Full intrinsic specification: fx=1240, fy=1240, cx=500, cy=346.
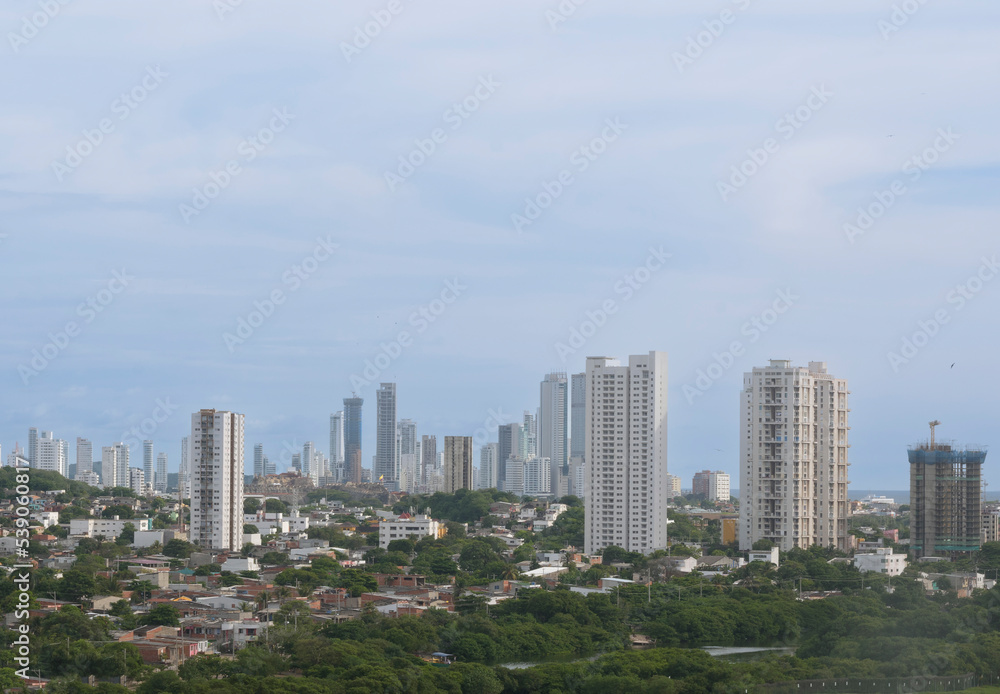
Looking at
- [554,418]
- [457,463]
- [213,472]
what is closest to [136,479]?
[457,463]

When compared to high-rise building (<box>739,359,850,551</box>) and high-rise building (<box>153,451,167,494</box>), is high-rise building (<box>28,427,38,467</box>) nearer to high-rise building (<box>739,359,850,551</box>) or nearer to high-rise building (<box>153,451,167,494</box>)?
high-rise building (<box>153,451,167,494</box>)

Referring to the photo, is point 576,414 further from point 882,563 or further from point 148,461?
point 882,563

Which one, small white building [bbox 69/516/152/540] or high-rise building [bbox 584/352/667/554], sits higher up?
high-rise building [bbox 584/352/667/554]

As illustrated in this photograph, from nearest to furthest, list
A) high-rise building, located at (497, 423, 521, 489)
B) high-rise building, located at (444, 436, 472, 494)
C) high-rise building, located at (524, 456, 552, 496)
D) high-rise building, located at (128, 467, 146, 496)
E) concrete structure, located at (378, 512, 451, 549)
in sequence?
concrete structure, located at (378, 512, 451, 549) < high-rise building, located at (444, 436, 472, 494) < high-rise building, located at (128, 467, 146, 496) < high-rise building, located at (524, 456, 552, 496) < high-rise building, located at (497, 423, 521, 489)

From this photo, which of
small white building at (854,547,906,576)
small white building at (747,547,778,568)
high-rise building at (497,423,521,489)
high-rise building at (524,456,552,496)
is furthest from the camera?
high-rise building at (497,423,521,489)

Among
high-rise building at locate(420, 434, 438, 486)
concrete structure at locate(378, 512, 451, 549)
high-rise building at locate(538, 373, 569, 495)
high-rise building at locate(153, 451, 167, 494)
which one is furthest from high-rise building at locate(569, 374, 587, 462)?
concrete structure at locate(378, 512, 451, 549)

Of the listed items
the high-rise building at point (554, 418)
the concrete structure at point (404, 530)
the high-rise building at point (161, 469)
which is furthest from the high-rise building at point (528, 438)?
the concrete structure at point (404, 530)
